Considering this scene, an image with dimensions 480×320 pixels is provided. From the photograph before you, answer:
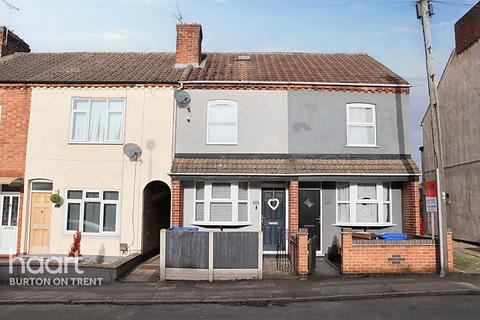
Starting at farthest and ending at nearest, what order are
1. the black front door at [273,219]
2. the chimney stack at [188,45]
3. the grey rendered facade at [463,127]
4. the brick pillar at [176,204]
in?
the grey rendered facade at [463,127], the chimney stack at [188,45], the black front door at [273,219], the brick pillar at [176,204]

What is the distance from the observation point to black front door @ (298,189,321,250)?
1387 cm

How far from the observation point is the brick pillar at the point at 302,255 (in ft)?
34.3

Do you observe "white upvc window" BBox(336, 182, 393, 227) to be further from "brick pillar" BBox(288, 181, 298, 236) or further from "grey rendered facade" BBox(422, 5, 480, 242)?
"grey rendered facade" BBox(422, 5, 480, 242)

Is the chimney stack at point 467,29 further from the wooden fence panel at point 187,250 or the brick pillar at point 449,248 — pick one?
the wooden fence panel at point 187,250

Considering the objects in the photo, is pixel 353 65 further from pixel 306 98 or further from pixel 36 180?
pixel 36 180

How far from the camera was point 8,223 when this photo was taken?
14.0 m

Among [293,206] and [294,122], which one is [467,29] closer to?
[294,122]

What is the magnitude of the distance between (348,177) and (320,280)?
367 cm

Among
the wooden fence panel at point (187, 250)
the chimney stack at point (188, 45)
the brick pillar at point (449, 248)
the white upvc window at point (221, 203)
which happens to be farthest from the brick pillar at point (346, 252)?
the chimney stack at point (188, 45)

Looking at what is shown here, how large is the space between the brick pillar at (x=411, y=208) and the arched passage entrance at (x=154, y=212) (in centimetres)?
815

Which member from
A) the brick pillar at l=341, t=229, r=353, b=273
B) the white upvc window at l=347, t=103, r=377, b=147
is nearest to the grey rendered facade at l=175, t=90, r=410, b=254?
the white upvc window at l=347, t=103, r=377, b=147

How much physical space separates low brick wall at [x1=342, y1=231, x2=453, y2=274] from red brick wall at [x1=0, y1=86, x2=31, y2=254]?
1058 centimetres

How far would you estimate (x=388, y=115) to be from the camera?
13938mm

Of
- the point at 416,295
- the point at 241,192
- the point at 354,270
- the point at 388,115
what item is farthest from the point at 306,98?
the point at 416,295
